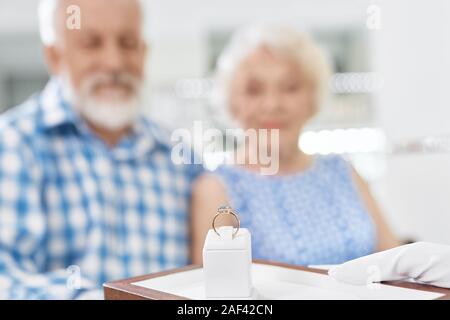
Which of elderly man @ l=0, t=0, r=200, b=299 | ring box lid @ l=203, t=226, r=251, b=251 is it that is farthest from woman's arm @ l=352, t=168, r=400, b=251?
ring box lid @ l=203, t=226, r=251, b=251

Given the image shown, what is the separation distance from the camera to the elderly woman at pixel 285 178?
2.03 ft

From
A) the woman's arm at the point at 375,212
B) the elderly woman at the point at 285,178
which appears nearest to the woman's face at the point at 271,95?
the elderly woman at the point at 285,178

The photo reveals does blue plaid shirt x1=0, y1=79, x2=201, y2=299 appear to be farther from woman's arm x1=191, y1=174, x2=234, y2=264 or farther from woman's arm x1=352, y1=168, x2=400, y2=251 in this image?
woman's arm x1=352, y1=168, x2=400, y2=251

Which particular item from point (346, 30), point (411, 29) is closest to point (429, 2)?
point (411, 29)

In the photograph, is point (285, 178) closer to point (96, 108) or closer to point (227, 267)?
point (96, 108)

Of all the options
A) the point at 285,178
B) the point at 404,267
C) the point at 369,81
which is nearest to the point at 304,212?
the point at 285,178

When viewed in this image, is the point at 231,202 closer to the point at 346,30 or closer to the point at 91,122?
the point at 91,122

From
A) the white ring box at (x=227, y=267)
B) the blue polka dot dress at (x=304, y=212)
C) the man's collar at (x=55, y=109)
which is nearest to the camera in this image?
the white ring box at (x=227, y=267)

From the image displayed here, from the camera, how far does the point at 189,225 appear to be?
841 millimetres

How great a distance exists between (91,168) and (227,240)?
1.65 ft

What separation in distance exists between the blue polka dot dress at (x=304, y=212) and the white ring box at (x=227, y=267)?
120mm

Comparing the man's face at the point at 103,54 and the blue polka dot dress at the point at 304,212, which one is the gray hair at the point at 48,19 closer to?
the man's face at the point at 103,54
